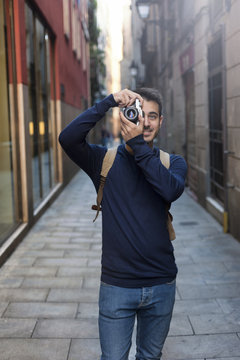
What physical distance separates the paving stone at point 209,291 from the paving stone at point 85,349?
1.31 metres

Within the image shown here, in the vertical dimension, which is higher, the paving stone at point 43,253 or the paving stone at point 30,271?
the paving stone at point 43,253

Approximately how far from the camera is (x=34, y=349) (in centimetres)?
360

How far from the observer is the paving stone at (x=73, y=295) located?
15.3 feet

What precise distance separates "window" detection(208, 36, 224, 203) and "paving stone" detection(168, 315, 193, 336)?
4.42 m

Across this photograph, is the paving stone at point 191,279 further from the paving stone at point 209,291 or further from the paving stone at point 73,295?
the paving stone at point 73,295

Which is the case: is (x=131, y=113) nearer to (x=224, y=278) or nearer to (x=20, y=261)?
(x=224, y=278)

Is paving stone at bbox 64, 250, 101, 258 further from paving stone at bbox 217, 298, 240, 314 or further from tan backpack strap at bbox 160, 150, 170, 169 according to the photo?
tan backpack strap at bbox 160, 150, 170, 169

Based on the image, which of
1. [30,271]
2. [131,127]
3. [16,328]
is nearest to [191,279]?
[30,271]

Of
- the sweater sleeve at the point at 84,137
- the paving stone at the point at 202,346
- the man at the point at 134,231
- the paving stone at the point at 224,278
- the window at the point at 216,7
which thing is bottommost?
the paving stone at the point at 202,346

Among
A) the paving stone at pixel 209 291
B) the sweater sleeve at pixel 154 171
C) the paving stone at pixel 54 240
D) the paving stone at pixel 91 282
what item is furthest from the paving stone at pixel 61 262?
the sweater sleeve at pixel 154 171

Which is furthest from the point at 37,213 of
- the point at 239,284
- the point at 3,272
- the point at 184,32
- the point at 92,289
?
the point at 184,32

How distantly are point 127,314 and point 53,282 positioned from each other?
309 cm

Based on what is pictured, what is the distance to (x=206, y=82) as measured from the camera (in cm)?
941

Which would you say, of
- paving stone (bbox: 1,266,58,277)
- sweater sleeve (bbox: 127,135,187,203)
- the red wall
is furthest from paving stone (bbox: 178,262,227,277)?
the red wall
